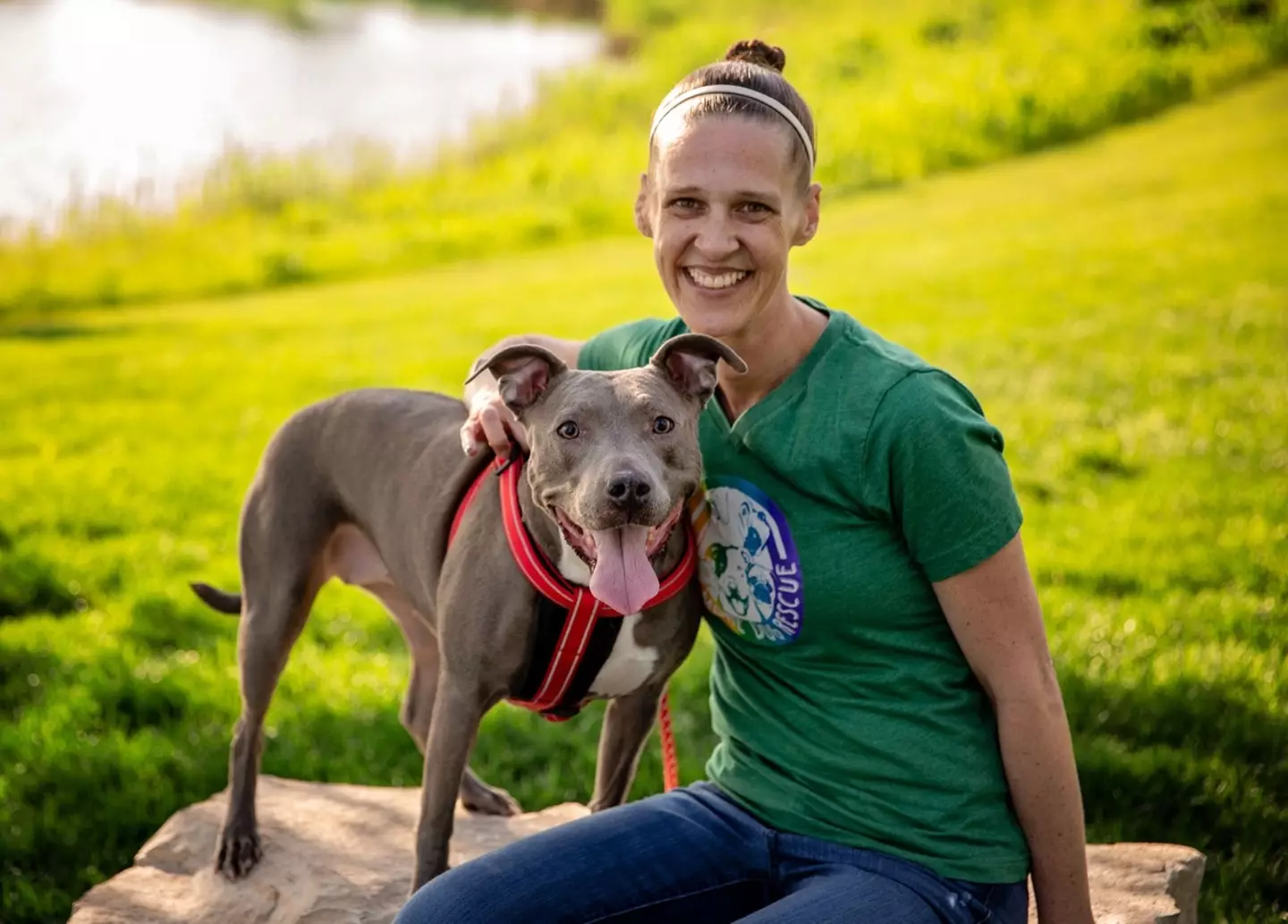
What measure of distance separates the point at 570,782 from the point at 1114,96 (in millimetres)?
12798

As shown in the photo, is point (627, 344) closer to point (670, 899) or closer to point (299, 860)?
point (670, 899)

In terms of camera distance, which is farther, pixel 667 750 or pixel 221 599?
pixel 221 599

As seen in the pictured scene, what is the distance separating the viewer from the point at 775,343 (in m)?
3.16

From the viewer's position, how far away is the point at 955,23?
18469mm

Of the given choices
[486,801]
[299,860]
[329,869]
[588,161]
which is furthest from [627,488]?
[588,161]

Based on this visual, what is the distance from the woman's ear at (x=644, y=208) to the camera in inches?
131

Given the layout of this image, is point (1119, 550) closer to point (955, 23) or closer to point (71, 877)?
point (71, 877)

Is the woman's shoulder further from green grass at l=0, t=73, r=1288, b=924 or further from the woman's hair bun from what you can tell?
green grass at l=0, t=73, r=1288, b=924

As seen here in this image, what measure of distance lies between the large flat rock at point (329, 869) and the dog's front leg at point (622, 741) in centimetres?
48

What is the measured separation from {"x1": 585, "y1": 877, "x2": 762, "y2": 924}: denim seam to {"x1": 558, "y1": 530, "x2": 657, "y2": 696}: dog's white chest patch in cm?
56

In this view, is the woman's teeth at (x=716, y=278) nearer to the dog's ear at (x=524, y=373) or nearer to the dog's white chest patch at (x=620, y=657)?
the dog's ear at (x=524, y=373)

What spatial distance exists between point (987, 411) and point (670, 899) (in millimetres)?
6029

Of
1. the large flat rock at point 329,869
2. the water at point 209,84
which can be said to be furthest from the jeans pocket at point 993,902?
the water at point 209,84

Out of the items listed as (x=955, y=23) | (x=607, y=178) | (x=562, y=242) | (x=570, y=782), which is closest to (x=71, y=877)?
(x=570, y=782)
